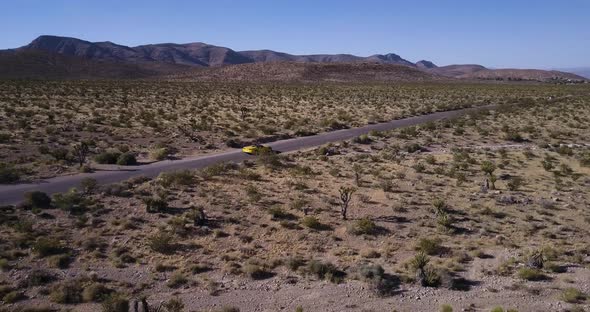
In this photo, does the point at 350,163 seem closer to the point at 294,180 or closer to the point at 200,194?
the point at 294,180

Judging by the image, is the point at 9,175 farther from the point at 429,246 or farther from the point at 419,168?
the point at 419,168

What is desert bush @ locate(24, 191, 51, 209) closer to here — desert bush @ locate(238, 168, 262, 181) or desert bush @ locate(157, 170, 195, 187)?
desert bush @ locate(157, 170, 195, 187)

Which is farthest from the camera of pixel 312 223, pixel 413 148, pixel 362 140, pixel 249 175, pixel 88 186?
pixel 362 140

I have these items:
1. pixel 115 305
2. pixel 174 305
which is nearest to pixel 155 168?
pixel 115 305

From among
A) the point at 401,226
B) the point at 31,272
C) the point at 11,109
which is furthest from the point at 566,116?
the point at 11,109

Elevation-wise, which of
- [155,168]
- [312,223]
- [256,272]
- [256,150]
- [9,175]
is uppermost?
[9,175]

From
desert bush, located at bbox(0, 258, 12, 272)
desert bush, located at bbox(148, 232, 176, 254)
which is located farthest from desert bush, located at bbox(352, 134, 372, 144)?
desert bush, located at bbox(0, 258, 12, 272)
